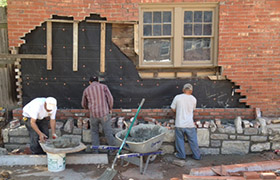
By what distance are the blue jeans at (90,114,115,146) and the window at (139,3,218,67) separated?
1835mm

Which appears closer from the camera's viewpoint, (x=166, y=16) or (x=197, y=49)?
(x=166, y=16)

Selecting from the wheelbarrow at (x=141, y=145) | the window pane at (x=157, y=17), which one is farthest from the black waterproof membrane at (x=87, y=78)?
the window pane at (x=157, y=17)

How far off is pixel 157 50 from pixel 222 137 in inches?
111

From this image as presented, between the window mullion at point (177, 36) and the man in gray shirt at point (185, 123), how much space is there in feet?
3.14

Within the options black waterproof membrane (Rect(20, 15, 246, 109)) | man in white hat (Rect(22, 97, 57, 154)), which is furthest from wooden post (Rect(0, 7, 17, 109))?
man in white hat (Rect(22, 97, 57, 154))

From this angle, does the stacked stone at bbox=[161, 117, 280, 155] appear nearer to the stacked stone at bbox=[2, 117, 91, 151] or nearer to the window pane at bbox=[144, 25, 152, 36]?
the stacked stone at bbox=[2, 117, 91, 151]

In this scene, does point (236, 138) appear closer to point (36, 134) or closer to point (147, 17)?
point (147, 17)

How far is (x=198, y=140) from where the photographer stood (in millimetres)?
6055

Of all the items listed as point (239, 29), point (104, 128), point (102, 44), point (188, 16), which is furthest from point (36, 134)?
point (239, 29)

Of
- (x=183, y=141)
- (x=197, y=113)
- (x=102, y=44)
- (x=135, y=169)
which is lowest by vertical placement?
(x=135, y=169)

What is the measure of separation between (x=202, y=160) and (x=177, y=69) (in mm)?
2443

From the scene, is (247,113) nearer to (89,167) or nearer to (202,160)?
(202,160)

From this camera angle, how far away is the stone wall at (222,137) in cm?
601

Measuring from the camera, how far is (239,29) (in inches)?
245
